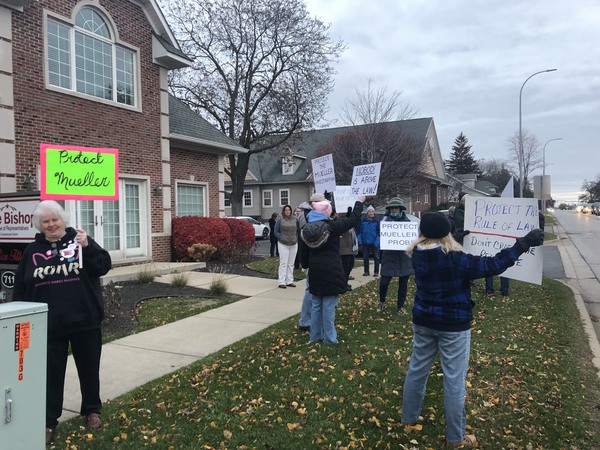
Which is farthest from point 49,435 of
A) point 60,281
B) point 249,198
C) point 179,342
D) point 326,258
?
point 249,198

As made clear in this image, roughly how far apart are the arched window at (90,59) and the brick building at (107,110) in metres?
0.02

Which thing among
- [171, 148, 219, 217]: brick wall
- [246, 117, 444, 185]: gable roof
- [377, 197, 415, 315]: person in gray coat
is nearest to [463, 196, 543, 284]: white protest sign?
[377, 197, 415, 315]: person in gray coat

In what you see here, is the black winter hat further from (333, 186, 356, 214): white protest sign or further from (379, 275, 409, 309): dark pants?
(333, 186, 356, 214): white protest sign

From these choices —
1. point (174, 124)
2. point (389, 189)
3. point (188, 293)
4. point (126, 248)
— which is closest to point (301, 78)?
point (389, 189)

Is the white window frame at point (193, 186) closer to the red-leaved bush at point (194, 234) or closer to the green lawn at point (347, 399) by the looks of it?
the red-leaved bush at point (194, 234)

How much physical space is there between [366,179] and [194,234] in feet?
21.5

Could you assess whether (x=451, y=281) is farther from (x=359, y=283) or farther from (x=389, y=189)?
(x=389, y=189)

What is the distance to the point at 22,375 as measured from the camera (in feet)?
9.42

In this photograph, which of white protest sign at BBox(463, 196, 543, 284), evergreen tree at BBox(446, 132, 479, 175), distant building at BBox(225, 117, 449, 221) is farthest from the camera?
evergreen tree at BBox(446, 132, 479, 175)

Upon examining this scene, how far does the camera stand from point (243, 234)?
50.3 ft

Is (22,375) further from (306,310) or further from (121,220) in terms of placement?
(121,220)

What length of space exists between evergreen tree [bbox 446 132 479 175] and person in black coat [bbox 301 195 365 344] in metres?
84.7

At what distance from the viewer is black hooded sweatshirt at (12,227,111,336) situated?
3525 mm

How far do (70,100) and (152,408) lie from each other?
8.80 meters
